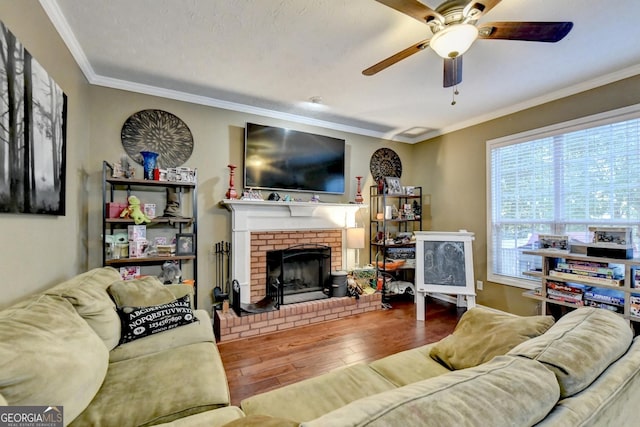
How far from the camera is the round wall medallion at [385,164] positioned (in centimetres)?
439

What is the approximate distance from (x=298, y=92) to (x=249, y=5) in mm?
1237

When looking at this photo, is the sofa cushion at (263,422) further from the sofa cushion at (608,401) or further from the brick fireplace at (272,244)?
the brick fireplace at (272,244)

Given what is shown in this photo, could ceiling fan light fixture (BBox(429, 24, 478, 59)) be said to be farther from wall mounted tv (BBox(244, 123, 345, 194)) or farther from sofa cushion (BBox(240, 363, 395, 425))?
wall mounted tv (BBox(244, 123, 345, 194))

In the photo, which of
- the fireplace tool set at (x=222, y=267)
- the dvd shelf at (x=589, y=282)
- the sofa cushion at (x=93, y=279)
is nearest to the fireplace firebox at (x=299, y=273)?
the fireplace tool set at (x=222, y=267)

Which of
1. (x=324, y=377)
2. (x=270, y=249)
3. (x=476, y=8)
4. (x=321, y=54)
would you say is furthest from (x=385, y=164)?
(x=324, y=377)

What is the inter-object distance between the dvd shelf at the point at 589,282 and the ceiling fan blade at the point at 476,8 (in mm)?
2317

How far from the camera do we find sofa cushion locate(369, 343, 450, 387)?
1352mm

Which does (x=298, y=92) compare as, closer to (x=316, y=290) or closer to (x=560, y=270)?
(x=316, y=290)

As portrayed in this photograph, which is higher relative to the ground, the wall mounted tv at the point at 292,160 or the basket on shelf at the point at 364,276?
the wall mounted tv at the point at 292,160

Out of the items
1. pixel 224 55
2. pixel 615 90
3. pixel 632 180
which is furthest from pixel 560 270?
pixel 224 55

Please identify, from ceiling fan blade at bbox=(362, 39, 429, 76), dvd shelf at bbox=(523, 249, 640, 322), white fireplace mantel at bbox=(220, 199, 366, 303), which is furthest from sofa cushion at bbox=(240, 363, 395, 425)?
dvd shelf at bbox=(523, 249, 640, 322)

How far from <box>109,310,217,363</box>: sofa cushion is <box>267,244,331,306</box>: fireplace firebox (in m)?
1.35

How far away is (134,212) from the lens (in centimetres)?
261

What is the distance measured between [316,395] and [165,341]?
113cm
